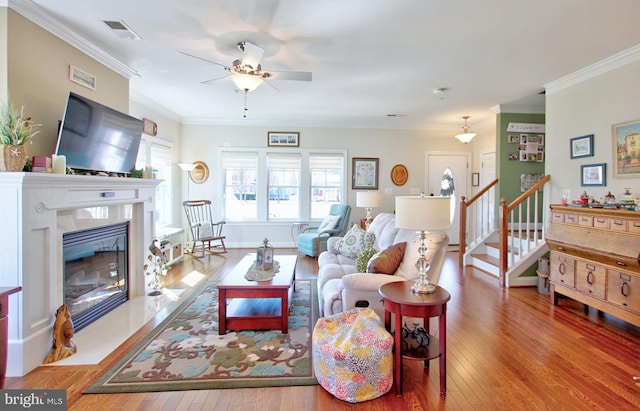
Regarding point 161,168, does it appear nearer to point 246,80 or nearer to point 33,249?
point 246,80

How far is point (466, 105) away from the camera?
528 centimetres

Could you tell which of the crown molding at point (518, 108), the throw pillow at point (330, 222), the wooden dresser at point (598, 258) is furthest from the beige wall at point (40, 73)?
the crown molding at point (518, 108)

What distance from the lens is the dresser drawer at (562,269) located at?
3.32 meters

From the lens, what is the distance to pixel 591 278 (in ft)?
10.1

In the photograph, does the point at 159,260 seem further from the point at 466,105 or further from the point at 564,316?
the point at 466,105

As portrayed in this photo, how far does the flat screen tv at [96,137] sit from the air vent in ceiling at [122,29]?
689 millimetres

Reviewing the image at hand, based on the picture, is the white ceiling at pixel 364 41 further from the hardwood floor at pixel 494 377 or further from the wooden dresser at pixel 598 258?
the hardwood floor at pixel 494 377

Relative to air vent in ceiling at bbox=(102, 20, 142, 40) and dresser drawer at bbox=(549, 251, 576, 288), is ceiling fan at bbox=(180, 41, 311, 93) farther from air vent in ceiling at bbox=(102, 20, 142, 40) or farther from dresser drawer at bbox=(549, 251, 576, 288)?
dresser drawer at bbox=(549, 251, 576, 288)

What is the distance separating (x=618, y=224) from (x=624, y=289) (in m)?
0.58

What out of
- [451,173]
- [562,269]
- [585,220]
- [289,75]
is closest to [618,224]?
[585,220]

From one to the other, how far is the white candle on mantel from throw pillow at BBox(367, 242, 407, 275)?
259 cm

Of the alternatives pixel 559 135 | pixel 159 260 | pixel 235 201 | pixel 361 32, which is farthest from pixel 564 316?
pixel 235 201

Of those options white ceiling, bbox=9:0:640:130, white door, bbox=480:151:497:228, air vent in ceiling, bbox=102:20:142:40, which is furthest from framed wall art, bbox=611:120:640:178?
air vent in ceiling, bbox=102:20:142:40

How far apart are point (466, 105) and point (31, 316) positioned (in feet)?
19.7
